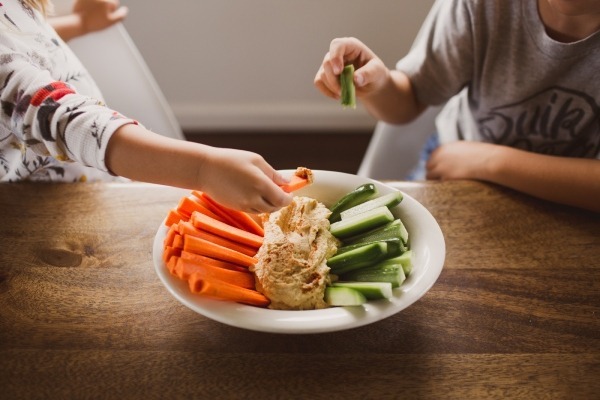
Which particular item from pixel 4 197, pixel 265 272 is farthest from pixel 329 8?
pixel 265 272

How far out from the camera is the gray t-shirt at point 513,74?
96 centimetres

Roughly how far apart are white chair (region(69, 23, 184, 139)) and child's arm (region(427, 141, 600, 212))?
709 mm

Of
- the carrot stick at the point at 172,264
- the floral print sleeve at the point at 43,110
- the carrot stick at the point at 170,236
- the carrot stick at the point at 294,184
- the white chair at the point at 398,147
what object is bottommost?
the white chair at the point at 398,147

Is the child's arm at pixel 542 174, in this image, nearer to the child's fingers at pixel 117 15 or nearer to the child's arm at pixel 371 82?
the child's arm at pixel 371 82

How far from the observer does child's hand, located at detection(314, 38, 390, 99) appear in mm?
835

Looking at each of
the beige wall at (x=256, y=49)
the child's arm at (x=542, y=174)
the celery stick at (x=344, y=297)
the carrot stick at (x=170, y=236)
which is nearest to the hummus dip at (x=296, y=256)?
the celery stick at (x=344, y=297)

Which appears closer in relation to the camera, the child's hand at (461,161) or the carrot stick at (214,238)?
the carrot stick at (214,238)

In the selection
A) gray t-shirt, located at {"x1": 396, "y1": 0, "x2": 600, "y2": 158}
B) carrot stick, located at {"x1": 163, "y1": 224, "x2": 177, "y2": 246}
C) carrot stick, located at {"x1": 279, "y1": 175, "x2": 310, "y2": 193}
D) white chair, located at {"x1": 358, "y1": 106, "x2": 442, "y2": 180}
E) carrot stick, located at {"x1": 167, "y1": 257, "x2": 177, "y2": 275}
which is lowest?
white chair, located at {"x1": 358, "y1": 106, "x2": 442, "y2": 180}

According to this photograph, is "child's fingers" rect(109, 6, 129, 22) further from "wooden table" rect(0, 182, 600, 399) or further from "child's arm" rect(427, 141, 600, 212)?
"child's arm" rect(427, 141, 600, 212)

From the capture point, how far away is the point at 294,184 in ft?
2.32

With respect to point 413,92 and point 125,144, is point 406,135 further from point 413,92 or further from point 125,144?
point 125,144

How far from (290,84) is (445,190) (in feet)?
4.42

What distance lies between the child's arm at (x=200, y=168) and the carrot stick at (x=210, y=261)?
0.07m

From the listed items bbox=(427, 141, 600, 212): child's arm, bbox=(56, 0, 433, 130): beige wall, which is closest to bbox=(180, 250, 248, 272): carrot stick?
bbox=(427, 141, 600, 212): child's arm
